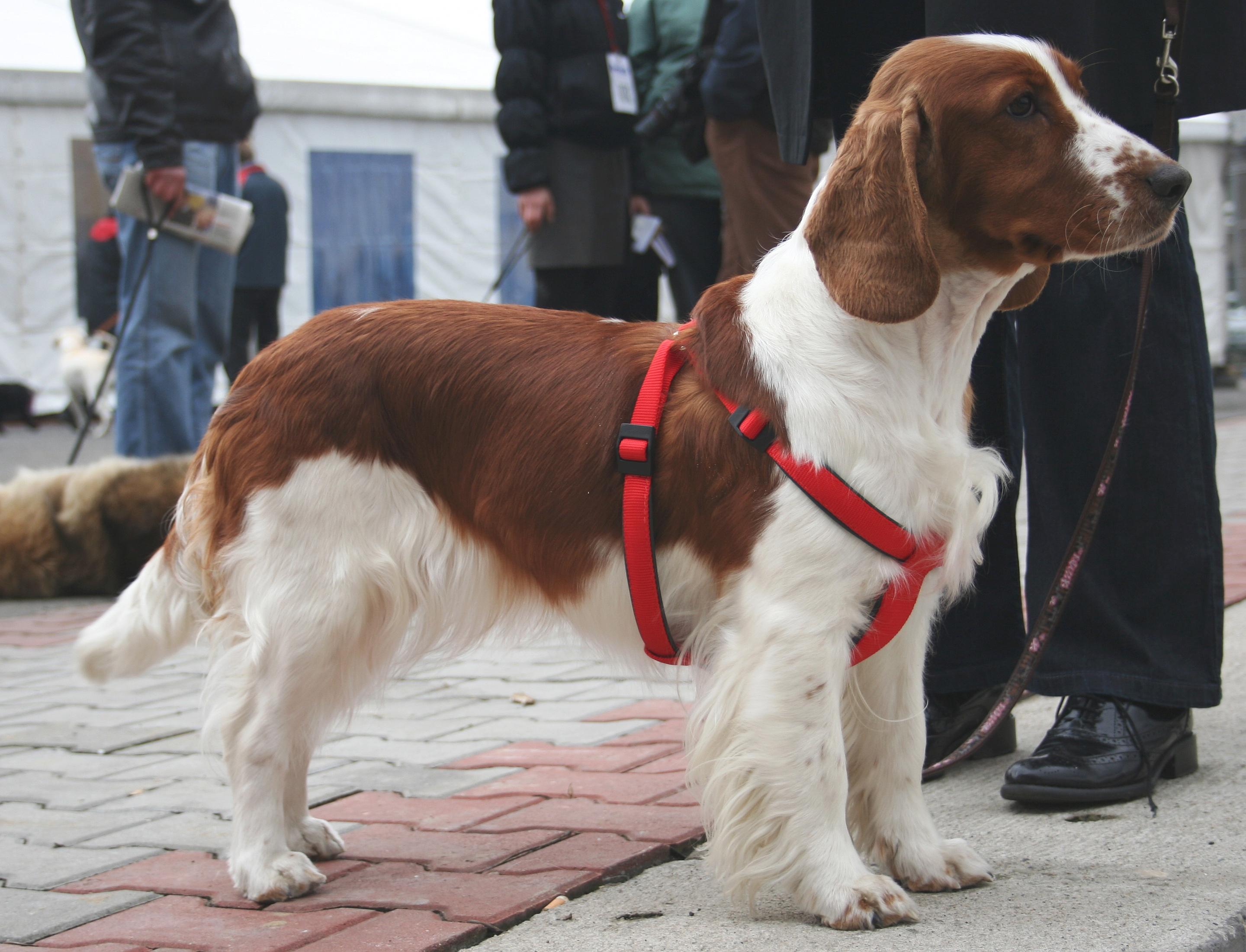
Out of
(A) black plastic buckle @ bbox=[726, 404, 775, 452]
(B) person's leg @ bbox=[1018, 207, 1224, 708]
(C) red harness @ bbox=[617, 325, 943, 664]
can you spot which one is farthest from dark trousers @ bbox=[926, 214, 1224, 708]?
(A) black plastic buckle @ bbox=[726, 404, 775, 452]

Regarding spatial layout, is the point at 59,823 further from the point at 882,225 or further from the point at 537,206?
the point at 537,206

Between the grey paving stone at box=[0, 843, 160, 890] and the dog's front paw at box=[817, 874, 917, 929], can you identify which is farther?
the grey paving stone at box=[0, 843, 160, 890]

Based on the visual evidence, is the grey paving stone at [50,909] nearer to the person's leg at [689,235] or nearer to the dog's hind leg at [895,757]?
the dog's hind leg at [895,757]

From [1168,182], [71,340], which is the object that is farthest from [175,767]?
[71,340]

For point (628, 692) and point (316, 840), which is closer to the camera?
point (316, 840)

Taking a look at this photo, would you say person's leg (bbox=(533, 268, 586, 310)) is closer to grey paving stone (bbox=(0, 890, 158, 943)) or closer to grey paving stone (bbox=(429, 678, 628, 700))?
grey paving stone (bbox=(429, 678, 628, 700))

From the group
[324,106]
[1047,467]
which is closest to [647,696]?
[1047,467]

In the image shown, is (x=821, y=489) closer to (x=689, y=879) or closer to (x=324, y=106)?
(x=689, y=879)

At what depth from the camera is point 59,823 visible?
289 cm

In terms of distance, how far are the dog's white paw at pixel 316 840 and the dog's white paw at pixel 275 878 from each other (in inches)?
6.3

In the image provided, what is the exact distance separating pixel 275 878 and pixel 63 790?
0.98m

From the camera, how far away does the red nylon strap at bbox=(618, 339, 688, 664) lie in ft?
7.77

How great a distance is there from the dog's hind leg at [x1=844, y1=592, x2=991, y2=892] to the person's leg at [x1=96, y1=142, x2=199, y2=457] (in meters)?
4.20

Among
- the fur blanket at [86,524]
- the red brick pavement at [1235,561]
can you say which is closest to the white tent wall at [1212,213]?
the red brick pavement at [1235,561]
